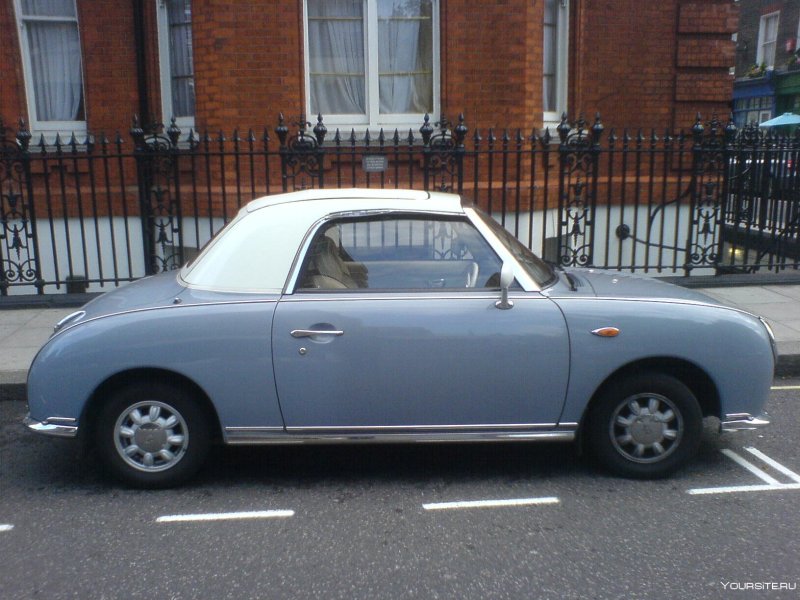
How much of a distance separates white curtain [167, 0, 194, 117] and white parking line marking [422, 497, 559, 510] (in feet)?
24.9

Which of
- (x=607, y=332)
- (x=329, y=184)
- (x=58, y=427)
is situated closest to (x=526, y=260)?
(x=607, y=332)

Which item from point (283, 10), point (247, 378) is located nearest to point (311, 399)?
point (247, 378)

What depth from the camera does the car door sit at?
442cm

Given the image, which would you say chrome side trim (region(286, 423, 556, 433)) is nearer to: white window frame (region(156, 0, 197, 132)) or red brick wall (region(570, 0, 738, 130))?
white window frame (region(156, 0, 197, 132))

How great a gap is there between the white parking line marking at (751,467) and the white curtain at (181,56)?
26.0 feet

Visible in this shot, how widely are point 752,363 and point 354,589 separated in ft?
8.59

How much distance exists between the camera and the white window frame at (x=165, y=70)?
10289 mm

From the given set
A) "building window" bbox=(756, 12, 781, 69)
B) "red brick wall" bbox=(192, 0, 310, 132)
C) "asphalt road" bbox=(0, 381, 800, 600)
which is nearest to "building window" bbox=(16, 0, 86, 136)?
"red brick wall" bbox=(192, 0, 310, 132)

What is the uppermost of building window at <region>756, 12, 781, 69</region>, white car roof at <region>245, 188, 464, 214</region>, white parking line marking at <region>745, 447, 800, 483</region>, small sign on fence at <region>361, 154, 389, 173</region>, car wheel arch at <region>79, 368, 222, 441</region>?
building window at <region>756, 12, 781, 69</region>

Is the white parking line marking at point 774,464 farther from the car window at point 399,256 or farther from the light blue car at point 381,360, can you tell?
the car window at point 399,256

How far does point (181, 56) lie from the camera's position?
1037cm

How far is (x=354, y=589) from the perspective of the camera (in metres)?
3.51

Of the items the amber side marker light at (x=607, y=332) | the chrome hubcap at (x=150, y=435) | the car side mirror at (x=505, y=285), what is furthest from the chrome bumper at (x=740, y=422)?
the chrome hubcap at (x=150, y=435)

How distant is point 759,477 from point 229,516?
10.1 feet
